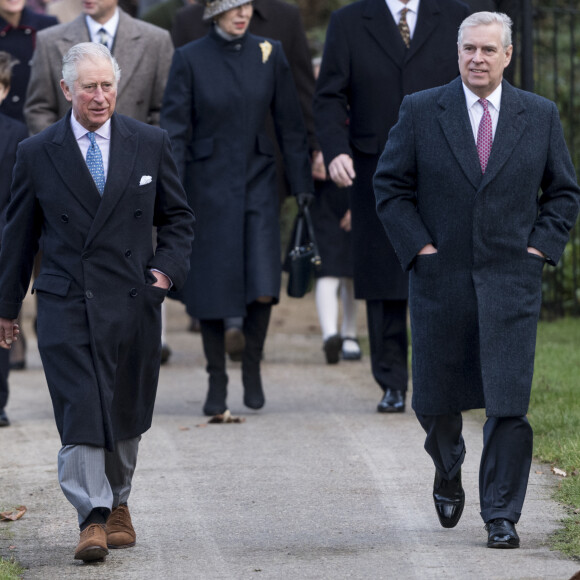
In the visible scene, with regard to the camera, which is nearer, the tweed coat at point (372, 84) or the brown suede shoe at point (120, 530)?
the brown suede shoe at point (120, 530)

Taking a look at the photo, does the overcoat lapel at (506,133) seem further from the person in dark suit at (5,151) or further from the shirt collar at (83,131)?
the person in dark suit at (5,151)

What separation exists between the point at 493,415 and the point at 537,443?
5.61 feet

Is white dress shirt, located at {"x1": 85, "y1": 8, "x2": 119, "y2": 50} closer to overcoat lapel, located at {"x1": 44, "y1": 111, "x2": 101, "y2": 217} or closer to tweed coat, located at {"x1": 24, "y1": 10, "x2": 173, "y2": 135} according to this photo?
tweed coat, located at {"x1": 24, "y1": 10, "x2": 173, "y2": 135}

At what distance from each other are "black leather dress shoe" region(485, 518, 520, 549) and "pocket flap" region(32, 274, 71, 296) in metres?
1.60

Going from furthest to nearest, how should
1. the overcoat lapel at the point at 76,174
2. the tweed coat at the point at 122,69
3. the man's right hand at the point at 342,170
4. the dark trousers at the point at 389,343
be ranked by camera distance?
the tweed coat at the point at 122,69 → the dark trousers at the point at 389,343 → the man's right hand at the point at 342,170 → the overcoat lapel at the point at 76,174

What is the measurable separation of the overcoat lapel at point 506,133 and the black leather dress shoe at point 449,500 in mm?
1037

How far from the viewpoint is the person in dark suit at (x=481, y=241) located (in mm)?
5102

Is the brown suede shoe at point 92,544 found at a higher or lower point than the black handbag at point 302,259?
lower

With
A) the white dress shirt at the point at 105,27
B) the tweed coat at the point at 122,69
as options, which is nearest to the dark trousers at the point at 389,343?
the tweed coat at the point at 122,69

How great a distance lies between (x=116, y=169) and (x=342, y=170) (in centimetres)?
245

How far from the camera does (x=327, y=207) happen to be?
33.3 ft

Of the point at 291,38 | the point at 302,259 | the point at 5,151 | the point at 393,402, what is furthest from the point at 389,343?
the point at 291,38

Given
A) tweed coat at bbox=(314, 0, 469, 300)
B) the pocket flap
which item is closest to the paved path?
tweed coat at bbox=(314, 0, 469, 300)

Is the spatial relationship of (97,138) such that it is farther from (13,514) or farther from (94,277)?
(13,514)
